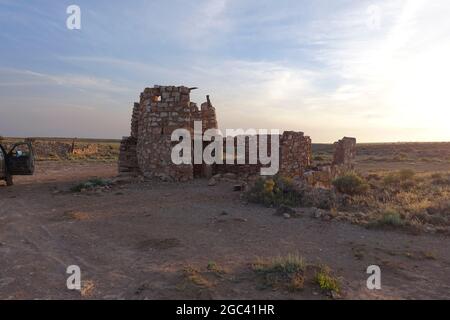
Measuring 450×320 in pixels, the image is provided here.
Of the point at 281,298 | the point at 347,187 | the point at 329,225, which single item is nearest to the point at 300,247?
the point at 329,225

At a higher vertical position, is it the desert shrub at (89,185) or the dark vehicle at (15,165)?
the dark vehicle at (15,165)

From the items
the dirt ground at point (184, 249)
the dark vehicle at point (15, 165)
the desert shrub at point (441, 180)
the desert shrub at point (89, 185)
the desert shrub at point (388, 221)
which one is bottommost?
the dirt ground at point (184, 249)

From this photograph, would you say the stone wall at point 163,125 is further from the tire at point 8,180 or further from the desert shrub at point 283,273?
the desert shrub at point 283,273

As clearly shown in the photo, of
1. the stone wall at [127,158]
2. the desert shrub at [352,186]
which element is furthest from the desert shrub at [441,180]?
the stone wall at [127,158]

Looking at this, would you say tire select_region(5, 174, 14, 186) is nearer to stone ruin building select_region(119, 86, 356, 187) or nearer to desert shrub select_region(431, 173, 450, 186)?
stone ruin building select_region(119, 86, 356, 187)

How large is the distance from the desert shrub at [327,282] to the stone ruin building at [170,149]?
30.1 feet

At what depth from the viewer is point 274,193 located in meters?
11.5

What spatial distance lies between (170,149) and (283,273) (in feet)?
32.9

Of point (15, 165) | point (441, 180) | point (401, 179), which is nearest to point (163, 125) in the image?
point (15, 165)

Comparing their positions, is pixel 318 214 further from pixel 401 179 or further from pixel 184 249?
pixel 401 179

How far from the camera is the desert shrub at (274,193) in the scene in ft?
36.3

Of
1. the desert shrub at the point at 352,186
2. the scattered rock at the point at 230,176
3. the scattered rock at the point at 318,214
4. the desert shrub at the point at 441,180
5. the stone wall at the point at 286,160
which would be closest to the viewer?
the scattered rock at the point at 318,214

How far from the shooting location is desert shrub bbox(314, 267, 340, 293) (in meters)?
5.05

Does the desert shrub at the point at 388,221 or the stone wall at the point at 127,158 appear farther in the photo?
the stone wall at the point at 127,158
